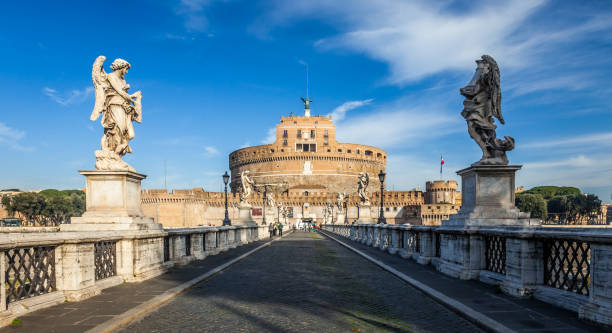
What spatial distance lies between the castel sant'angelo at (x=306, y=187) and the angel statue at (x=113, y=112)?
80067mm

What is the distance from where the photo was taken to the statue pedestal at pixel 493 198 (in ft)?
27.4

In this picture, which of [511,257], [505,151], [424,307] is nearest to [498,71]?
[505,151]

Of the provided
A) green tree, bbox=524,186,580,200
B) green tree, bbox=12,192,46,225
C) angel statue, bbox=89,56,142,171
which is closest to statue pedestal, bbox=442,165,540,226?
angel statue, bbox=89,56,142,171

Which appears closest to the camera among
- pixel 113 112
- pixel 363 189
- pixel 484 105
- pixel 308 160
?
pixel 484 105

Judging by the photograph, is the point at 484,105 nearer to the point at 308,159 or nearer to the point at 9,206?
the point at 9,206

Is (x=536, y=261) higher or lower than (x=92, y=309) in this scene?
higher

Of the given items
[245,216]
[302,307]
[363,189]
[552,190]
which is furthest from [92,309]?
[552,190]

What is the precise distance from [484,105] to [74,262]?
822 centimetres

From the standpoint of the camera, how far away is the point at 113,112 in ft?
30.2

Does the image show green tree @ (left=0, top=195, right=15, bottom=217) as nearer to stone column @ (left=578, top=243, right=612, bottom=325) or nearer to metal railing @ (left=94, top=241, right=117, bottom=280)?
metal railing @ (left=94, top=241, right=117, bottom=280)

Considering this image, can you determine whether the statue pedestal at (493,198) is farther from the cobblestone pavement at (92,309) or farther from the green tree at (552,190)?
the green tree at (552,190)

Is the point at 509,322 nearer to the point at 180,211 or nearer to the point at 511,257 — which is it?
the point at 511,257

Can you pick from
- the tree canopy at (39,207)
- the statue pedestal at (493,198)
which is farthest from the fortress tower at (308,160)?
the statue pedestal at (493,198)

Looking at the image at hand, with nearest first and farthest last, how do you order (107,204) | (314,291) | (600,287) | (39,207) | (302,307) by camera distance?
(600,287) < (302,307) < (314,291) < (107,204) < (39,207)
